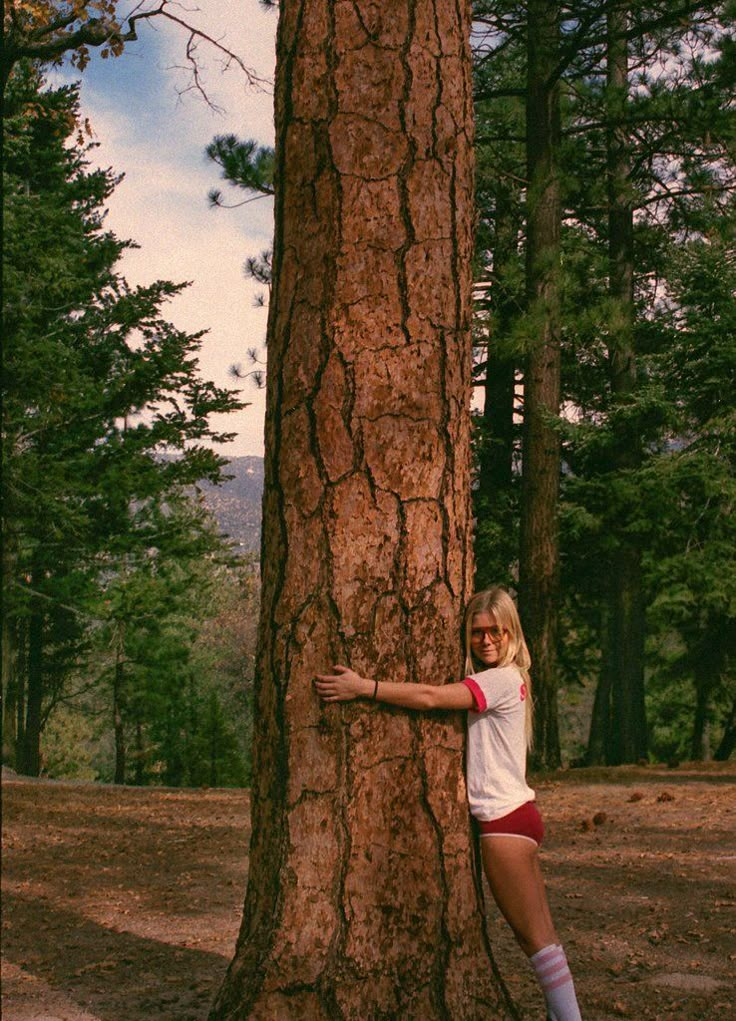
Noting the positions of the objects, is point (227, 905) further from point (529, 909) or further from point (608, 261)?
point (608, 261)

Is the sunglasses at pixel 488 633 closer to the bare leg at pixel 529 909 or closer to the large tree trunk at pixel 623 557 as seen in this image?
the bare leg at pixel 529 909

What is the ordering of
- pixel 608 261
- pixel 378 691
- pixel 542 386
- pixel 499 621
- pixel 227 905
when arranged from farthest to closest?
pixel 608 261, pixel 542 386, pixel 227 905, pixel 499 621, pixel 378 691

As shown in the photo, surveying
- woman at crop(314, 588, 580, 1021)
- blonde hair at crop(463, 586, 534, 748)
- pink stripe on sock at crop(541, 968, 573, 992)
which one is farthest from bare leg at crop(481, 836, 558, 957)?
blonde hair at crop(463, 586, 534, 748)

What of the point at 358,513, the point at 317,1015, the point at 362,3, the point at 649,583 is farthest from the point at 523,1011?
the point at 649,583

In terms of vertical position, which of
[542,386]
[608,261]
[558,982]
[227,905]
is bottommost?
[227,905]

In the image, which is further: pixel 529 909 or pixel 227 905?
pixel 227 905

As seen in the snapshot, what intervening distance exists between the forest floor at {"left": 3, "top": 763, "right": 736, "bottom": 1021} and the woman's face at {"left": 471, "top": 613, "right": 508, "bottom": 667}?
1.65m

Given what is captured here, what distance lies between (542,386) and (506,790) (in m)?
11.0

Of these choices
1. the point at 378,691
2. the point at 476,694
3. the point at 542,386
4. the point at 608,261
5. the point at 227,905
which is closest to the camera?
the point at 378,691

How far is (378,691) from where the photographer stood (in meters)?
3.16

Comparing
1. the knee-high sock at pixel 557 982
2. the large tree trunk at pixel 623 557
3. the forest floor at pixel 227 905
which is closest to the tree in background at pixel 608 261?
the large tree trunk at pixel 623 557

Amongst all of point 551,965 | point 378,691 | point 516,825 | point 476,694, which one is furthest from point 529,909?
point 378,691

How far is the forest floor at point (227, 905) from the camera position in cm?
438

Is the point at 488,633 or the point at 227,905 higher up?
the point at 488,633
